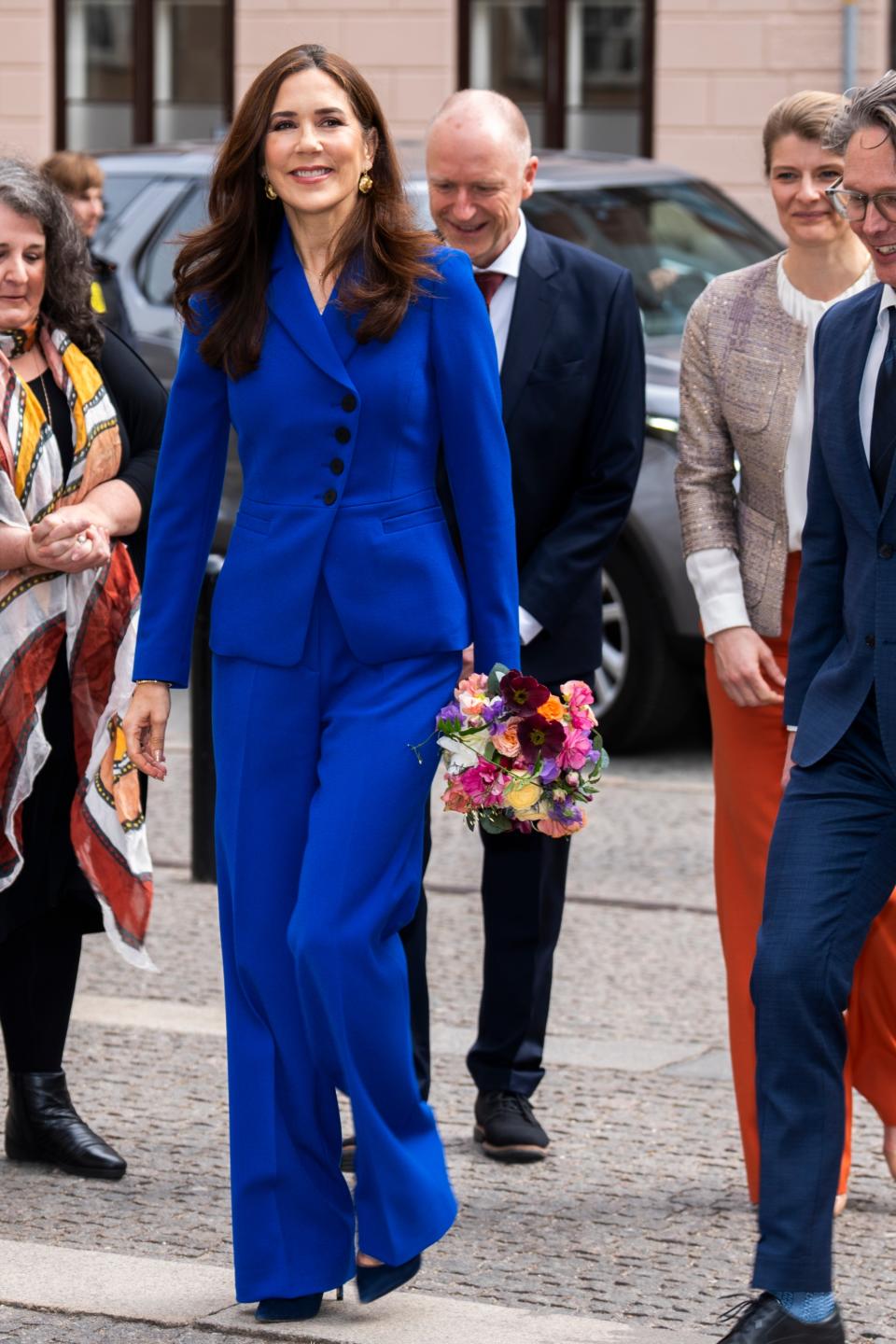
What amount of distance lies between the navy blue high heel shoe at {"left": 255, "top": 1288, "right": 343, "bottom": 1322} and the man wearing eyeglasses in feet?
2.39

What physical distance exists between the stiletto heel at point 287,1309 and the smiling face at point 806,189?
2175 millimetres

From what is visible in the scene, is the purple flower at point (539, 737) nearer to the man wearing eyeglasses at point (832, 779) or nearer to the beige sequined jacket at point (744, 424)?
the man wearing eyeglasses at point (832, 779)

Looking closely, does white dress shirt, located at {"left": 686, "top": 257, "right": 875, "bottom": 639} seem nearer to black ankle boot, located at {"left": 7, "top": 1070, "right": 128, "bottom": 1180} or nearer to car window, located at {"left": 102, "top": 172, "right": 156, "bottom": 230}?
black ankle boot, located at {"left": 7, "top": 1070, "right": 128, "bottom": 1180}

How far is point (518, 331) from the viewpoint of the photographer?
5574 mm

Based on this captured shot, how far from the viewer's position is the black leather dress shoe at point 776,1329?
4.03 metres

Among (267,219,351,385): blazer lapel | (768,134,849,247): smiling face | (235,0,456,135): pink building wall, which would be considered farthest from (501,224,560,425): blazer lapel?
(235,0,456,135): pink building wall

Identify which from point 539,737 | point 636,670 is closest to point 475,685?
point 539,737

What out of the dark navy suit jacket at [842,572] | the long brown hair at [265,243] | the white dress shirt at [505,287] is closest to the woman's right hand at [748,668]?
the dark navy suit jacket at [842,572]

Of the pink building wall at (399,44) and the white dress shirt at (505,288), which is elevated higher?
the pink building wall at (399,44)

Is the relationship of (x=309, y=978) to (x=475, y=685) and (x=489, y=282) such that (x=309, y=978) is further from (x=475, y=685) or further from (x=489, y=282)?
(x=489, y=282)

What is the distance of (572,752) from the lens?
421 cm

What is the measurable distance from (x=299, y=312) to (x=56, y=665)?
130 centimetres

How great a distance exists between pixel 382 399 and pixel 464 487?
0.73ft

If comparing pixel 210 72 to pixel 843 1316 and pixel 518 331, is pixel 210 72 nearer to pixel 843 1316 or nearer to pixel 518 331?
pixel 518 331
